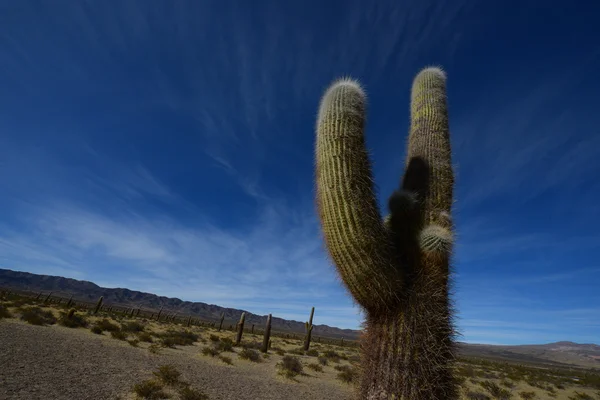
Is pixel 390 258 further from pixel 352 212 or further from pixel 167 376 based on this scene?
pixel 167 376

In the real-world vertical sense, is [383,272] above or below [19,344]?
above

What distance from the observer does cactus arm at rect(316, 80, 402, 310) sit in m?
2.47

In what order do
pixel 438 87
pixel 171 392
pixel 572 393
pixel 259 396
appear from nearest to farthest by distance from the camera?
1. pixel 438 87
2. pixel 171 392
3. pixel 259 396
4. pixel 572 393

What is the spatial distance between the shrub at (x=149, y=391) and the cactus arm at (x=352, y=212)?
7853 millimetres

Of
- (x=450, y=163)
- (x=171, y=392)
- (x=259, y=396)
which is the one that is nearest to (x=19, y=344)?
(x=171, y=392)

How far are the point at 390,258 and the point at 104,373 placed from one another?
403 inches

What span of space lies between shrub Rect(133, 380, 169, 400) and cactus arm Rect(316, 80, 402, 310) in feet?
25.8

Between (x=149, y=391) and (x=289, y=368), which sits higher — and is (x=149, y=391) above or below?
below

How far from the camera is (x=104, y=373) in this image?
912 centimetres

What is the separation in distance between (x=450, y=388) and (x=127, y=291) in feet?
704

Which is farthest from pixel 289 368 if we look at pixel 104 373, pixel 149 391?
pixel 104 373

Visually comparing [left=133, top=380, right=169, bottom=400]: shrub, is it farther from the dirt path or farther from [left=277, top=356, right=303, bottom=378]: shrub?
[left=277, top=356, right=303, bottom=378]: shrub

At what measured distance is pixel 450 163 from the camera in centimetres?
319

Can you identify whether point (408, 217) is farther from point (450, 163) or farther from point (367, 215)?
point (450, 163)
